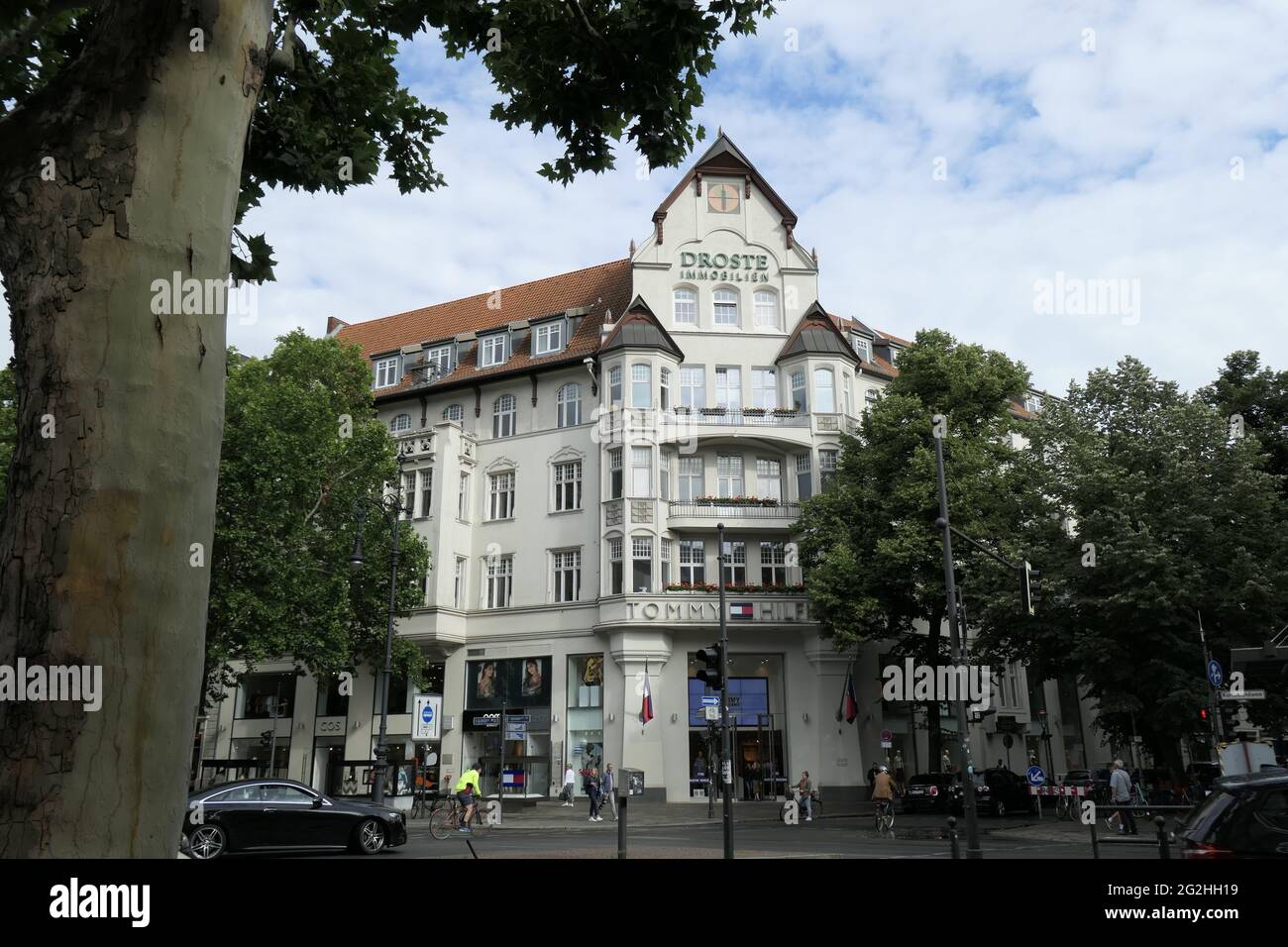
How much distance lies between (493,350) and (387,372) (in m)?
6.21

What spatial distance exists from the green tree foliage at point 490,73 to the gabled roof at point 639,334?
3050 centimetres

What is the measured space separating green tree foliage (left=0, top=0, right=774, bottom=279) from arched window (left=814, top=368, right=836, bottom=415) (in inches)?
1273

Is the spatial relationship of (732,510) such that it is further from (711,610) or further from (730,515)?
(711,610)

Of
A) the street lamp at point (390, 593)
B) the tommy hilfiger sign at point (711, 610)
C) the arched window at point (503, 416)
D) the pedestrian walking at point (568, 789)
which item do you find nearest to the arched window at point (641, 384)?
the arched window at point (503, 416)

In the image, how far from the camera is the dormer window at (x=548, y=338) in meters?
42.8

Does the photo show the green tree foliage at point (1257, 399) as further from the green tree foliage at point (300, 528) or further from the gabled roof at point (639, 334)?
the green tree foliage at point (300, 528)

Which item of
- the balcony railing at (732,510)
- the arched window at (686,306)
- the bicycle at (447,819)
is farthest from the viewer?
the arched window at (686,306)

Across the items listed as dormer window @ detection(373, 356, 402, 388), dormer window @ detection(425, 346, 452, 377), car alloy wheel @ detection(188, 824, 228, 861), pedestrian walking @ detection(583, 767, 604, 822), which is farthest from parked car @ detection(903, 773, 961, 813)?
dormer window @ detection(373, 356, 402, 388)

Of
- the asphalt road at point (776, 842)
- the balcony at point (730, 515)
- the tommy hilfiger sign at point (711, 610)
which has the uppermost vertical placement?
the balcony at point (730, 515)

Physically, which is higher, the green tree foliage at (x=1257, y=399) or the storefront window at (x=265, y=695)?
the green tree foliage at (x=1257, y=399)

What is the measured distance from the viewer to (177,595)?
324 centimetres

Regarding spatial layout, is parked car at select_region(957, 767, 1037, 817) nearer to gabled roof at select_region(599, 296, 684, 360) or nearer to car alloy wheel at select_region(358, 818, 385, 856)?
gabled roof at select_region(599, 296, 684, 360)

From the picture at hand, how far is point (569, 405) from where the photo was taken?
41.1m
